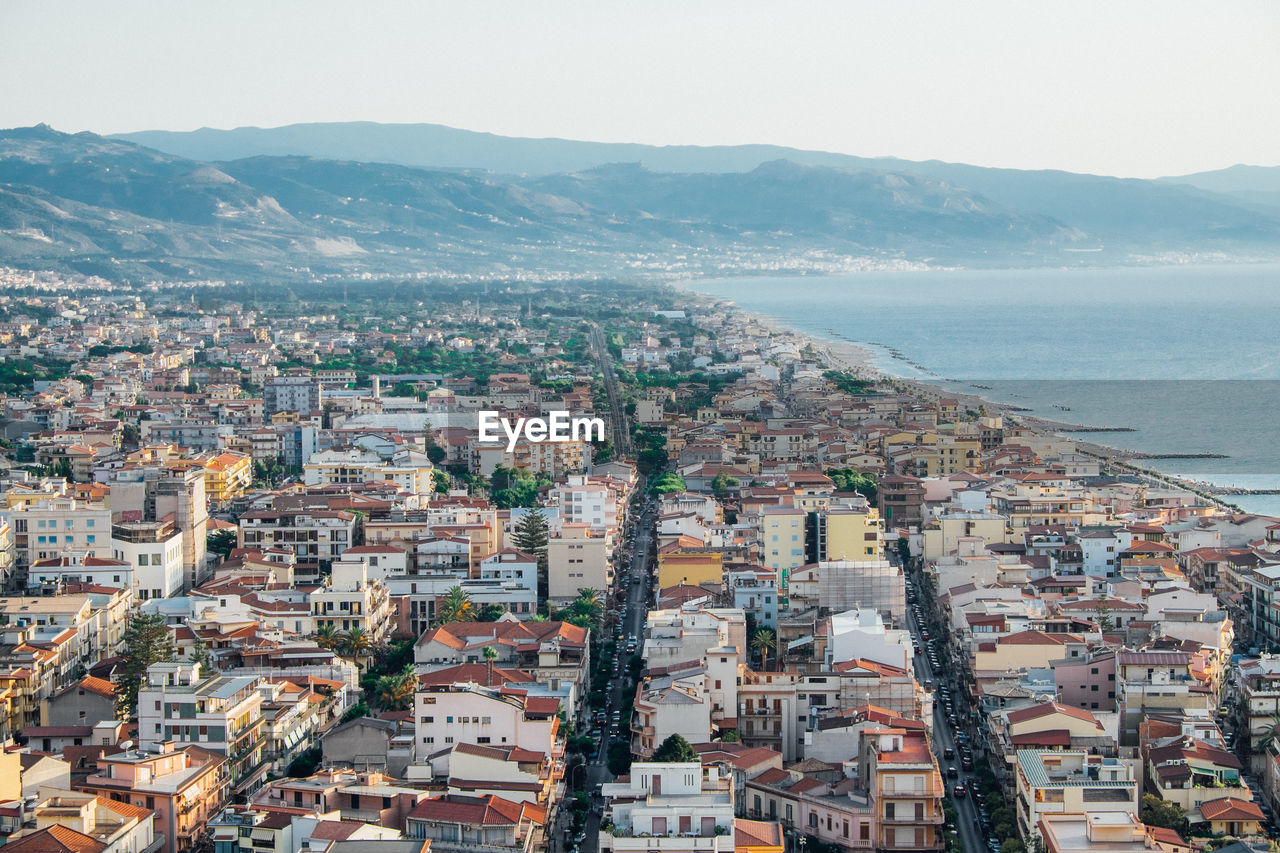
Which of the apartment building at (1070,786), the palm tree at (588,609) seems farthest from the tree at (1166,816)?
the palm tree at (588,609)

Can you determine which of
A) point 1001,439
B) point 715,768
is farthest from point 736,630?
point 1001,439

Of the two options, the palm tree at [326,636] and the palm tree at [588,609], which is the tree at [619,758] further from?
the palm tree at [588,609]

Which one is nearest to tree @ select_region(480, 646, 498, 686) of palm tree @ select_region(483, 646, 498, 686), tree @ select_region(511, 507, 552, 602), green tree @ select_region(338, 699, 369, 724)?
palm tree @ select_region(483, 646, 498, 686)

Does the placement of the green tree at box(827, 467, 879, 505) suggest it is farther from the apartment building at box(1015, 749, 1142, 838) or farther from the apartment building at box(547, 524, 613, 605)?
the apartment building at box(1015, 749, 1142, 838)

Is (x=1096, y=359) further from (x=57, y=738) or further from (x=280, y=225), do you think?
(x=280, y=225)

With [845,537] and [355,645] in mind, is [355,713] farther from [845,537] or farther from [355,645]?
[845,537]

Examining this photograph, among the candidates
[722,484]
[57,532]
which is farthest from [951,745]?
[722,484]
